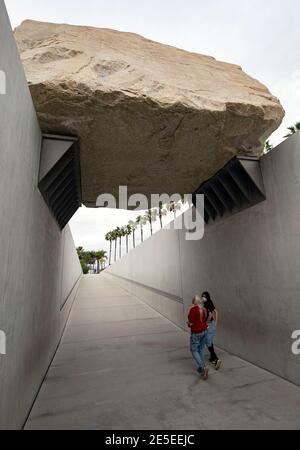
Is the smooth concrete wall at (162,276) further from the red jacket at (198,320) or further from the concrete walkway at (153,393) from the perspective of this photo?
the red jacket at (198,320)

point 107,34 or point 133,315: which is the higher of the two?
point 107,34

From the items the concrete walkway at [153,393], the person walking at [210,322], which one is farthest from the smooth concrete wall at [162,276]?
the person walking at [210,322]

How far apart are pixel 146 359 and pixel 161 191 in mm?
4957

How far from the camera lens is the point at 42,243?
17.2 ft

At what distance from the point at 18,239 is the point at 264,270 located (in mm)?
5176

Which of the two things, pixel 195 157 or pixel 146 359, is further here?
pixel 146 359

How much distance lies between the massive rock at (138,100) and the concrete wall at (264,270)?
129 cm

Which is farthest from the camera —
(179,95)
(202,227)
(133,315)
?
(133,315)

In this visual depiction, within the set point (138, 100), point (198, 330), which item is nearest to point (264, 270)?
point (198, 330)

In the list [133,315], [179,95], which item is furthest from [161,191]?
[133,315]

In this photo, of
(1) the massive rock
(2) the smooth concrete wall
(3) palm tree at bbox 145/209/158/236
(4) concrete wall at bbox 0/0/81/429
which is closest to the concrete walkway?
(4) concrete wall at bbox 0/0/81/429

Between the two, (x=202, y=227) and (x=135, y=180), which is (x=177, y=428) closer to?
(x=135, y=180)

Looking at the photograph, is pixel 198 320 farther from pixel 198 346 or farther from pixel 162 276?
pixel 162 276

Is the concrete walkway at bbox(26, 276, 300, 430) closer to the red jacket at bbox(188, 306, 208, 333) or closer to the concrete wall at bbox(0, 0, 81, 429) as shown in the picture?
the concrete wall at bbox(0, 0, 81, 429)
